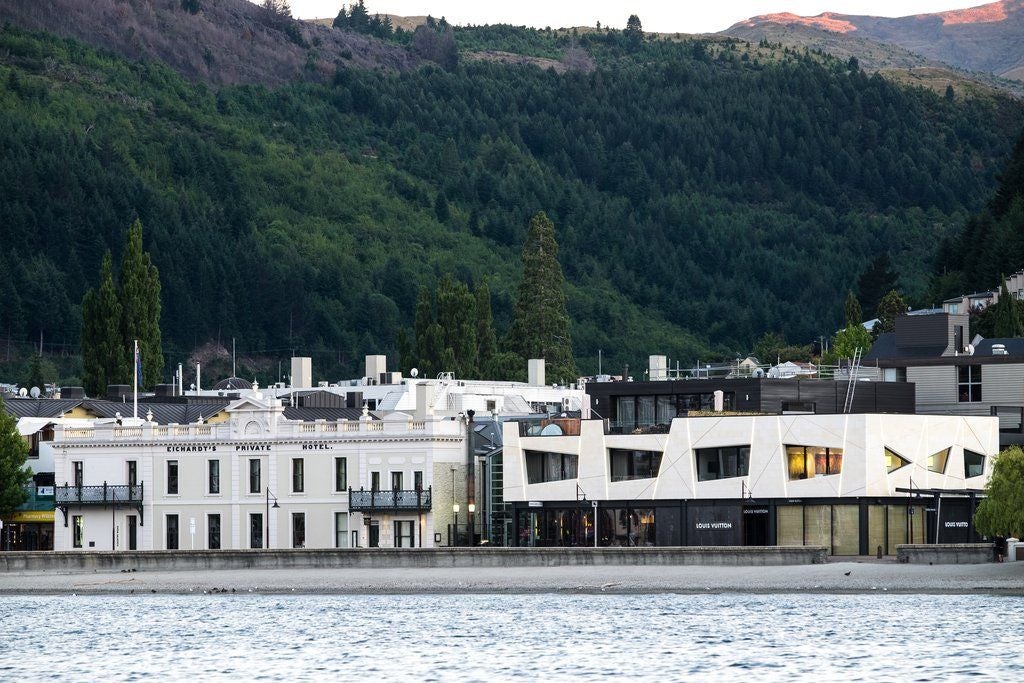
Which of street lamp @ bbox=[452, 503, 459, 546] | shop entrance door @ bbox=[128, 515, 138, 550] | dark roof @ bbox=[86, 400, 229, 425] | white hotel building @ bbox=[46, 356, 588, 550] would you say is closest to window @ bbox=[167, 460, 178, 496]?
white hotel building @ bbox=[46, 356, 588, 550]

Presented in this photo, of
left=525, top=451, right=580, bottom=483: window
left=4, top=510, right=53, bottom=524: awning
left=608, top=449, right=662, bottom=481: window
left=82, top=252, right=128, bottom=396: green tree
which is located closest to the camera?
left=608, top=449, right=662, bottom=481: window

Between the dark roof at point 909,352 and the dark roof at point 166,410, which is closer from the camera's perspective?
the dark roof at point 909,352

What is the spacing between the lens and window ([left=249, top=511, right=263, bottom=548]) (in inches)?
4473

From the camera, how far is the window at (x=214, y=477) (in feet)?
378

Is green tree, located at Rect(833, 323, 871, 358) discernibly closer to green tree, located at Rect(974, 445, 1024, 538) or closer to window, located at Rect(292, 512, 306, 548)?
window, located at Rect(292, 512, 306, 548)

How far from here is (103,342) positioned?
16900cm

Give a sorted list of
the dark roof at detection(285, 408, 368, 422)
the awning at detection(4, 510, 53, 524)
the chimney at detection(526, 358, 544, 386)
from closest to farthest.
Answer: the awning at detection(4, 510, 53, 524) → the dark roof at detection(285, 408, 368, 422) → the chimney at detection(526, 358, 544, 386)

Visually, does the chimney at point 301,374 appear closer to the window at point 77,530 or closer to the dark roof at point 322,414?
the dark roof at point 322,414

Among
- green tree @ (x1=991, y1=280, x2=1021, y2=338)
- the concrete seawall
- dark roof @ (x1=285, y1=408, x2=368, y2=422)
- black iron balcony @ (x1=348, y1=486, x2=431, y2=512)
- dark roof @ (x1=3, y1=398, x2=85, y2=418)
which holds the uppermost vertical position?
green tree @ (x1=991, y1=280, x2=1021, y2=338)

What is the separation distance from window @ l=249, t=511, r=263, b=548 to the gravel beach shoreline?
10645 mm

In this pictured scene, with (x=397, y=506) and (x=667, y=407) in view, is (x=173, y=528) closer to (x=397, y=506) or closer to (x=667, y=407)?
(x=397, y=506)

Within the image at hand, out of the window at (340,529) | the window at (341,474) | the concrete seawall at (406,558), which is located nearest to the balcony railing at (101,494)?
the concrete seawall at (406,558)

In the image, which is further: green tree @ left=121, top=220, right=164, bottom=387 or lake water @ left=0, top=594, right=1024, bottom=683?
green tree @ left=121, top=220, right=164, bottom=387

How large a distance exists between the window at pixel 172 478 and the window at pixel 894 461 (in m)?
38.2
